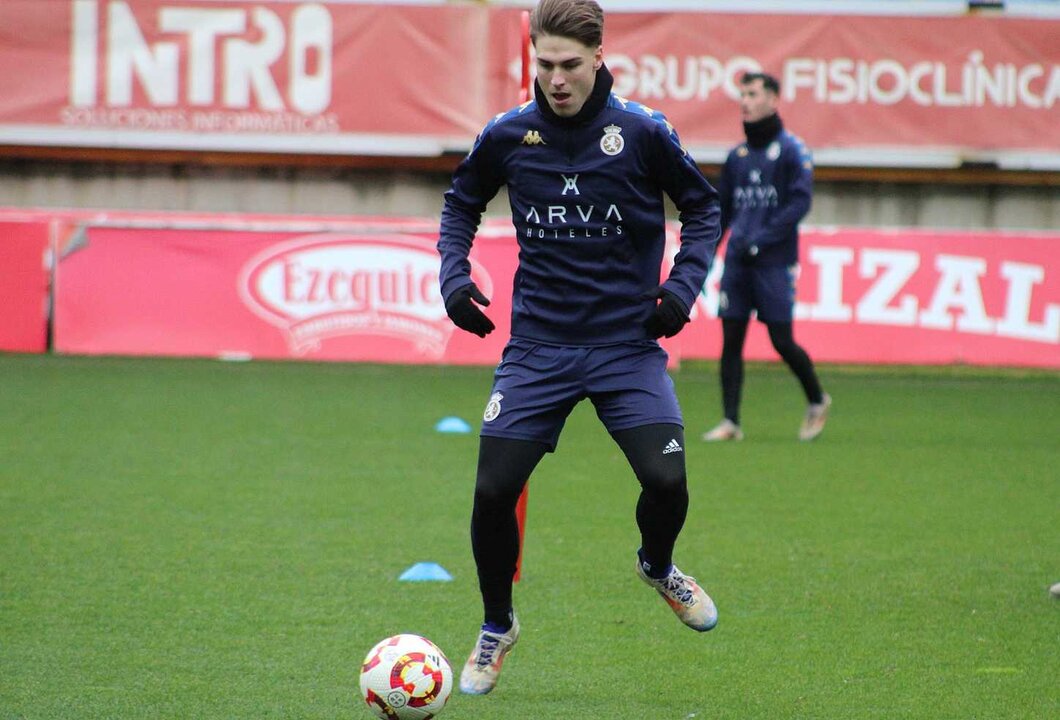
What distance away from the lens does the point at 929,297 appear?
15234mm

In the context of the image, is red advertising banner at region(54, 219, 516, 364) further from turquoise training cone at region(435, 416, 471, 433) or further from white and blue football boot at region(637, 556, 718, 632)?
white and blue football boot at region(637, 556, 718, 632)

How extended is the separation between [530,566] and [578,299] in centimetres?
208

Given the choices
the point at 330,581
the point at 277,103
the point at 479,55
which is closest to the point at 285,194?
the point at 277,103

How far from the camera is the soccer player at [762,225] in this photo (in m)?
9.85

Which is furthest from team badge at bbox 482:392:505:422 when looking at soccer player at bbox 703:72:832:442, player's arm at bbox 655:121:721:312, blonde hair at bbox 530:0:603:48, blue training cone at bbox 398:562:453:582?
soccer player at bbox 703:72:832:442

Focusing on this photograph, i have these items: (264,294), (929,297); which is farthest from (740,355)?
(264,294)

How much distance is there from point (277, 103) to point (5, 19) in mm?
3117

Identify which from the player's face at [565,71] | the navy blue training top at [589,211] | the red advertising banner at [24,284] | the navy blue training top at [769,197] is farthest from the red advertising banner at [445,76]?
the player's face at [565,71]

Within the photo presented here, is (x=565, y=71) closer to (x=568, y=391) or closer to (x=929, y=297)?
(x=568, y=391)

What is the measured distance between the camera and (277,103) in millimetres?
18484

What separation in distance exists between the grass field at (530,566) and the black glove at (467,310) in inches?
40.8

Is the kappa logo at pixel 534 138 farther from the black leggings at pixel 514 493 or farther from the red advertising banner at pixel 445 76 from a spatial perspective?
the red advertising banner at pixel 445 76

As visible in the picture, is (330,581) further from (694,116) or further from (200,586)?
(694,116)

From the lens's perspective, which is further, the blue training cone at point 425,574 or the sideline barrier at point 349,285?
the sideline barrier at point 349,285
